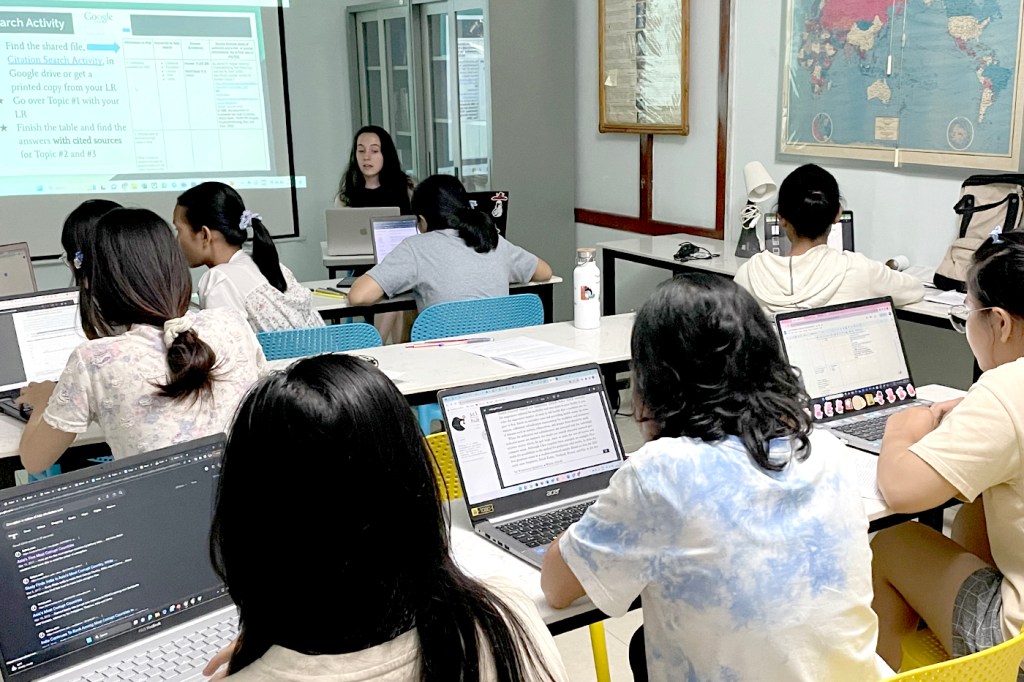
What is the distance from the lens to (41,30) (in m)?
5.10

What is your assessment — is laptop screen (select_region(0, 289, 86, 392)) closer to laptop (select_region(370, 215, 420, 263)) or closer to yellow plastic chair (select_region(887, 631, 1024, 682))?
laptop (select_region(370, 215, 420, 263))

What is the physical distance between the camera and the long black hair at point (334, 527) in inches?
35.1

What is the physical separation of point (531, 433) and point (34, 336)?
1.45 m

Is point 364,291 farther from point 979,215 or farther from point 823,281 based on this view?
point 979,215

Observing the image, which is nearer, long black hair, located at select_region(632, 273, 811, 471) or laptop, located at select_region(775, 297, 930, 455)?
long black hair, located at select_region(632, 273, 811, 471)

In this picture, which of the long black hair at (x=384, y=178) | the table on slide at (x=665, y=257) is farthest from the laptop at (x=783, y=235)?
the long black hair at (x=384, y=178)

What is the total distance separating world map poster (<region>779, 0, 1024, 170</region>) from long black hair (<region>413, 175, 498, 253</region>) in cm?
177

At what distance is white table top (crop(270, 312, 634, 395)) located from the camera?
2484mm

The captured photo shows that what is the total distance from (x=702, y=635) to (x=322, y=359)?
665 millimetres

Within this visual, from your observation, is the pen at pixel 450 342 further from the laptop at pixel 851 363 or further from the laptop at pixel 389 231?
the laptop at pixel 389 231

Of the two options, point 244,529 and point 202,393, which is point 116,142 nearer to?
point 202,393

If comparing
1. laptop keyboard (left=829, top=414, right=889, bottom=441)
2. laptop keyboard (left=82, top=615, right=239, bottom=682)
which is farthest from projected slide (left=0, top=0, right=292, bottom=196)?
laptop keyboard (left=82, top=615, right=239, bottom=682)

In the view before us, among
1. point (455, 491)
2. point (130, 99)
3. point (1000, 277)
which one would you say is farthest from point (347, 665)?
point (130, 99)

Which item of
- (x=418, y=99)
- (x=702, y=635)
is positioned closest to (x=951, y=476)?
(x=702, y=635)
